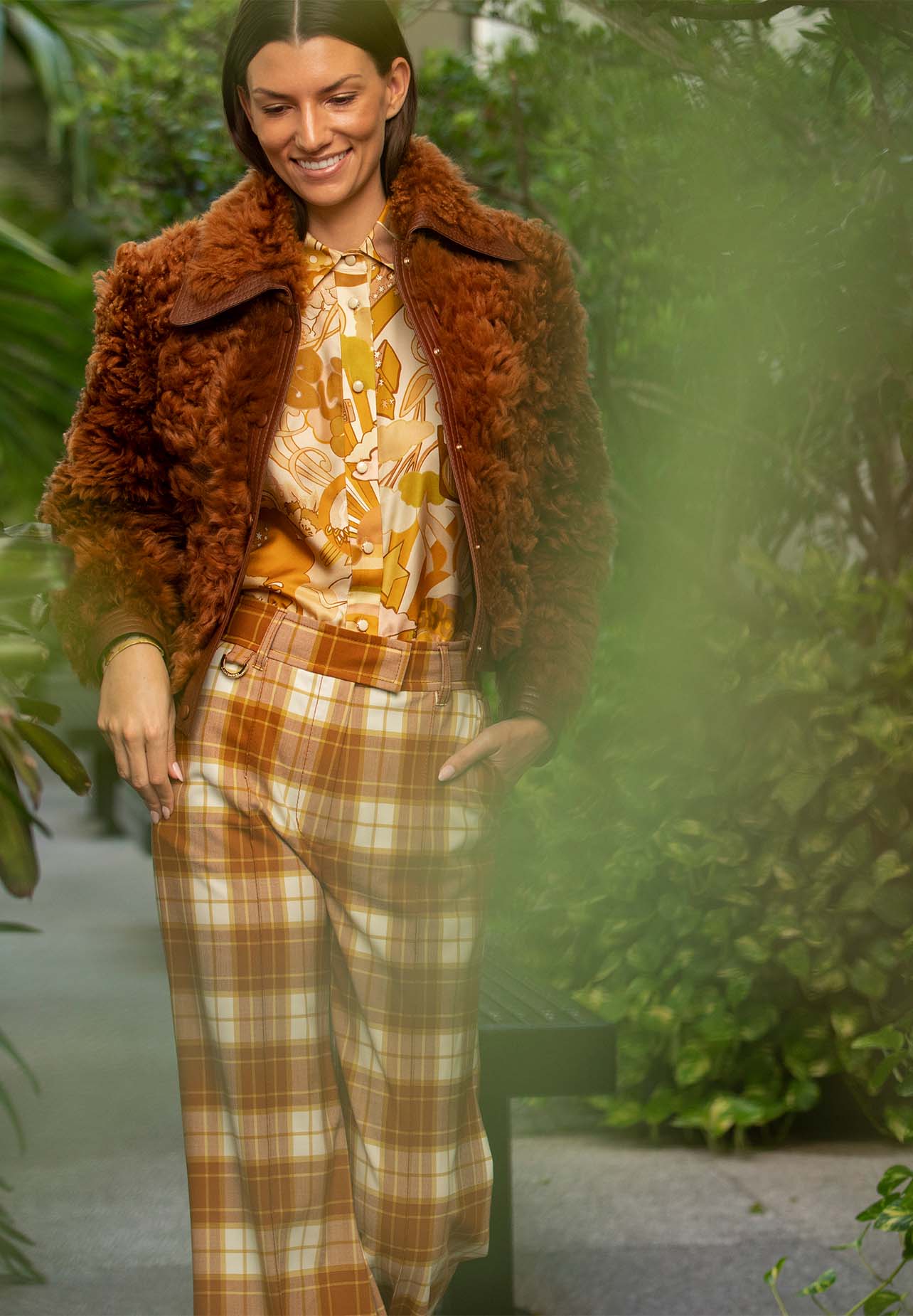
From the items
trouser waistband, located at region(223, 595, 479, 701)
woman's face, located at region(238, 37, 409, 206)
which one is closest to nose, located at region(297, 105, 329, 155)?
woman's face, located at region(238, 37, 409, 206)

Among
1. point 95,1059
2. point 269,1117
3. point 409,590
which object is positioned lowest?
point 95,1059

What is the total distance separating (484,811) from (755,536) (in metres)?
2.34

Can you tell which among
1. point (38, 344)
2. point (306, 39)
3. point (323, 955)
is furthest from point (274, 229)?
point (38, 344)

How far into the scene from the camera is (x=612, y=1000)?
11.8 ft

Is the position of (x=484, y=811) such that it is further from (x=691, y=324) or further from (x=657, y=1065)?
(x=691, y=324)

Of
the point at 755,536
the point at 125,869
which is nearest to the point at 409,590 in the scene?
the point at 755,536

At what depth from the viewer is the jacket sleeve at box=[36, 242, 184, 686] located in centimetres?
188

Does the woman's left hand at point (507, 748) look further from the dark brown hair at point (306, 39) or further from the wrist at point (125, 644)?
the dark brown hair at point (306, 39)

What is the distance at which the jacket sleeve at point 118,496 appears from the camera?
1.88 metres

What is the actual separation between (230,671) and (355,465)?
27cm

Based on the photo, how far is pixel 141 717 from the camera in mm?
1831

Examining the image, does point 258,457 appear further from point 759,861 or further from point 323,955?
point 759,861

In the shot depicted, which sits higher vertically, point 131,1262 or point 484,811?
point 484,811

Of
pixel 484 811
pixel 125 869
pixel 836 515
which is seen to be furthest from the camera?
pixel 125 869
